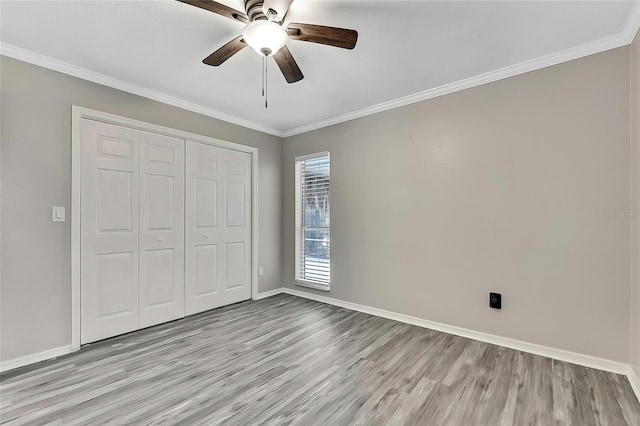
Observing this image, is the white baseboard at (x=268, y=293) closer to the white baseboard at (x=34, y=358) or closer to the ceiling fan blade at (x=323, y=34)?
the white baseboard at (x=34, y=358)

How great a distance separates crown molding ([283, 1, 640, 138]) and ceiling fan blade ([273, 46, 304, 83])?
1.49 meters

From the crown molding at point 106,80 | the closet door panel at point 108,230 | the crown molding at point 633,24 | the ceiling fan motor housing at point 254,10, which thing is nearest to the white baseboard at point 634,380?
the crown molding at point 633,24

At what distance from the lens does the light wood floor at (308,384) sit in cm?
173

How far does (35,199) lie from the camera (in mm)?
2371

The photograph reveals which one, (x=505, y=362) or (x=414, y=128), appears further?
(x=414, y=128)

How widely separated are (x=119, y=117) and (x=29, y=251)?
1369 mm

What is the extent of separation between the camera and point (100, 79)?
2.70 m

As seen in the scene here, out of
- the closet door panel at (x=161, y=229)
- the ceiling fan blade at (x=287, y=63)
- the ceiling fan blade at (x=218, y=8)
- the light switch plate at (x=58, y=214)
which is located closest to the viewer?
the ceiling fan blade at (x=218, y=8)

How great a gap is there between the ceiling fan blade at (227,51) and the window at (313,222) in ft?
6.75

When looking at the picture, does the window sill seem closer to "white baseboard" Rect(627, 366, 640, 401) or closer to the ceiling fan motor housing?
"white baseboard" Rect(627, 366, 640, 401)

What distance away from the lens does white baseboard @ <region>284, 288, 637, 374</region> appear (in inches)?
86.4

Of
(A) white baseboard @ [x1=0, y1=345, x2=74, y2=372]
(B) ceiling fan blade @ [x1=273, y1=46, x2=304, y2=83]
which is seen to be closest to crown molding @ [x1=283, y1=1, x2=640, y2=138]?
(B) ceiling fan blade @ [x1=273, y1=46, x2=304, y2=83]

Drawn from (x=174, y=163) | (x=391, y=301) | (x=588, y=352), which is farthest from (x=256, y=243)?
(x=588, y=352)

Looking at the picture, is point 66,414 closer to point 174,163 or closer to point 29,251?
point 29,251
